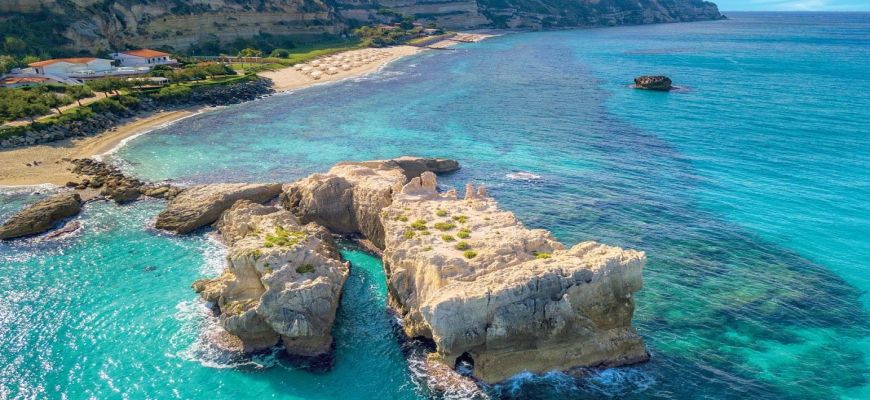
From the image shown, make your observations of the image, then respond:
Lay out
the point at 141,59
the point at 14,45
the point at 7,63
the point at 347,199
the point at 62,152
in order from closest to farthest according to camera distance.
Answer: the point at 347,199, the point at 62,152, the point at 7,63, the point at 14,45, the point at 141,59

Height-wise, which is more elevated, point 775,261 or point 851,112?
point 851,112

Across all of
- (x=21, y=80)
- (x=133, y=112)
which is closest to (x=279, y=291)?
(x=133, y=112)

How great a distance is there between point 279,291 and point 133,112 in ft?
236

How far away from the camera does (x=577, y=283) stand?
3161 centimetres

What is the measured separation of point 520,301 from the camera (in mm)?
30641

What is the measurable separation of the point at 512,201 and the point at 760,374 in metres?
29.6

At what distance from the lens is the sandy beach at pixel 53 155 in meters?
63.6

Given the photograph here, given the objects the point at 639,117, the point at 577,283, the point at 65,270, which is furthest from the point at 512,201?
the point at 639,117

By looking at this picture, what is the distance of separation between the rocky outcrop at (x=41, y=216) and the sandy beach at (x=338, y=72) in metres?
70.0

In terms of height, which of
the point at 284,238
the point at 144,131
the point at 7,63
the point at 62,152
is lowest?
the point at 62,152

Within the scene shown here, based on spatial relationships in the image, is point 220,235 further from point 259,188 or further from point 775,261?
point 775,261

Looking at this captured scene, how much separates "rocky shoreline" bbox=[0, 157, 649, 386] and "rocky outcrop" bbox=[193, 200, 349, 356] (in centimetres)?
6

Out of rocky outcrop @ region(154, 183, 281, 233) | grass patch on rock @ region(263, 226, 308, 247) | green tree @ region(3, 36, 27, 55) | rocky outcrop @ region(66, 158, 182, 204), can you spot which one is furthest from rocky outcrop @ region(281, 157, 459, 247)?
green tree @ region(3, 36, 27, 55)

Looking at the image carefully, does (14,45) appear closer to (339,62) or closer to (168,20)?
(168,20)
